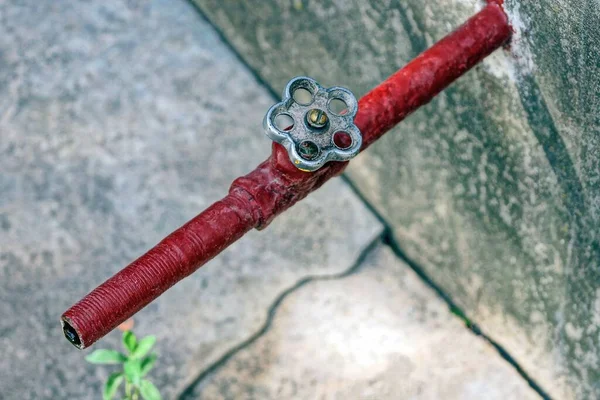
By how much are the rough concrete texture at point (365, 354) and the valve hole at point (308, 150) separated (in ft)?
3.23

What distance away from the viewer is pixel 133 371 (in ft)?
5.97

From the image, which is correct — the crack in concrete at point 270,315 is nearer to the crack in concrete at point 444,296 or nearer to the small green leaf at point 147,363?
the crack in concrete at point 444,296

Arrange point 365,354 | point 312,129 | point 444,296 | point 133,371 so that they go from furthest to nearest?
point 444,296 < point 365,354 < point 133,371 < point 312,129

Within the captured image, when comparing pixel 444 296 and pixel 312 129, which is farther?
pixel 444 296

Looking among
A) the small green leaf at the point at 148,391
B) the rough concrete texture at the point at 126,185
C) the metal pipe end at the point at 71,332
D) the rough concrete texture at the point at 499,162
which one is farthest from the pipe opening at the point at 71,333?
the rough concrete texture at the point at 499,162

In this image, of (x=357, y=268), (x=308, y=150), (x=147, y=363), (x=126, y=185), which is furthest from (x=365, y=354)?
(x=308, y=150)

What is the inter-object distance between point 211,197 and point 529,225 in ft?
3.21

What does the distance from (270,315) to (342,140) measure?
0.97 metres

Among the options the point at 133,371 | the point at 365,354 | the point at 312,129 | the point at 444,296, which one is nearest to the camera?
the point at 312,129

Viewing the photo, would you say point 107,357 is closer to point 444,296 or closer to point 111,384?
point 111,384

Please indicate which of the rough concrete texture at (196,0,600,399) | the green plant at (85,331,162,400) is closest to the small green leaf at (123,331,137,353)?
the green plant at (85,331,162,400)

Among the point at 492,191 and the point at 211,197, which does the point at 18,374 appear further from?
the point at 492,191

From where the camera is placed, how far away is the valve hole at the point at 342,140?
4.34ft

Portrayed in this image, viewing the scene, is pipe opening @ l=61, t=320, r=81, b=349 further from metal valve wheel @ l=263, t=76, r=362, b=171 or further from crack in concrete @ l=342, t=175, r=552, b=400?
crack in concrete @ l=342, t=175, r=552, b=400
